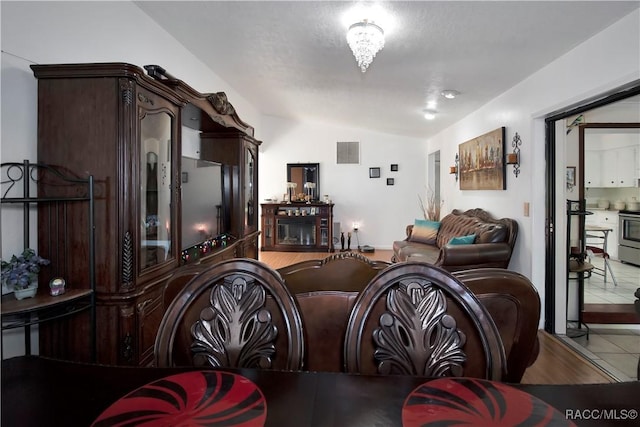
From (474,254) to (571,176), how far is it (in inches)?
47.6

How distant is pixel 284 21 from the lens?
2.72 metres

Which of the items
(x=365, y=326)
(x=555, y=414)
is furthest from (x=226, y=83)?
(x=555, y=414)

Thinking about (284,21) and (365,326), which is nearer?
(365,326)

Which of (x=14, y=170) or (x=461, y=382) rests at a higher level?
(x=14, y=170)

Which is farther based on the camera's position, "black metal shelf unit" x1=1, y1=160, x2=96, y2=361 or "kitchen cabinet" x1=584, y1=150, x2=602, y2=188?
"kitchen cabinet" x1=584, y1=150, x2=602, y2=188

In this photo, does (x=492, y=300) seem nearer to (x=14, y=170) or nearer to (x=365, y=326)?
(x=365, y=326)

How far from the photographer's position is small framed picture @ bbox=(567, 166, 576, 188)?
3311 mm

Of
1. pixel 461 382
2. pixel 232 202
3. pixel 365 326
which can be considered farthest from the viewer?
pixel 232 202

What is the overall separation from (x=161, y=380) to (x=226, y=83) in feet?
14.8

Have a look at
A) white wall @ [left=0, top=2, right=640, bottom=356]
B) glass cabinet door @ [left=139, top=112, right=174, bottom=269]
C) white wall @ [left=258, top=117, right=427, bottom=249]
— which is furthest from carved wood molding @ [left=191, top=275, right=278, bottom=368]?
white wall @ [left=258, top=117, right=427, bottom=249]

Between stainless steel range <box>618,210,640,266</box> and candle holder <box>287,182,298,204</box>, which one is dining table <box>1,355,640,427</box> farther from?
candle holder <box>287,182,298,204</box>

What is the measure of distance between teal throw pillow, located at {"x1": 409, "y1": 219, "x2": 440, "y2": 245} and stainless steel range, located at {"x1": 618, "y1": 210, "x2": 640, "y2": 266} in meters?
2.75

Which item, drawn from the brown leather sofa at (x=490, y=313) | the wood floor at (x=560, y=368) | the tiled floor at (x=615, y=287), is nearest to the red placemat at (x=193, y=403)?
the brown leather sofa at (x=490, y=313)

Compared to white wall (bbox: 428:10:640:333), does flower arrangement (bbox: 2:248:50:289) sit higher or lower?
lower
